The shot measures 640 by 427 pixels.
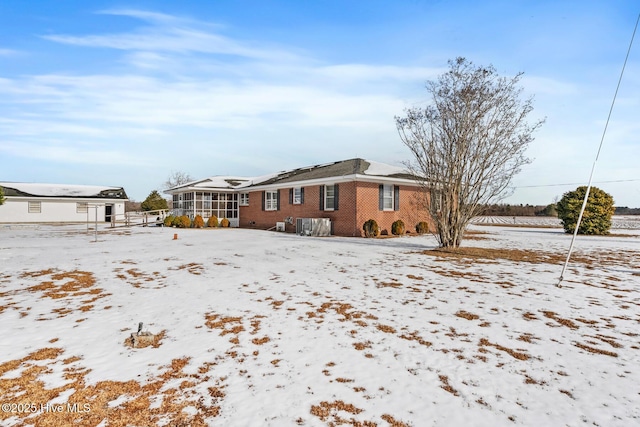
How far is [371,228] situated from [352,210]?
1.37 meters

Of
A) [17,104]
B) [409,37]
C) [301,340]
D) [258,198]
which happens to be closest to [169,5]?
[409,37]

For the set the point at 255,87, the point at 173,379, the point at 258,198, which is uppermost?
the point at 255,87

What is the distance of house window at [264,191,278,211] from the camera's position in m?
22.5

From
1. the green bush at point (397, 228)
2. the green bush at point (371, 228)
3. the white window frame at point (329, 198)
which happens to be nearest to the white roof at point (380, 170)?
the white window frame at point (329, 198)

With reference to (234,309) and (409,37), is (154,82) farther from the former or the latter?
(234,309)

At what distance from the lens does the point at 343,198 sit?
1741 centimetres

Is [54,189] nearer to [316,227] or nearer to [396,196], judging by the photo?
[316,227]

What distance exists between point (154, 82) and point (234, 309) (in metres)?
11.5

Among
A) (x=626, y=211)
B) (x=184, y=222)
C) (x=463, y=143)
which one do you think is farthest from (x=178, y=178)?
(x=626, y=211)

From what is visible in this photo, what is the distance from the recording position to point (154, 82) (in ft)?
42.0

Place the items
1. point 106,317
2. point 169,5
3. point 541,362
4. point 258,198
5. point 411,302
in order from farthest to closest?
point 258,198 < point 169,5 < point 411,302 < point 106,317 < point 541,362

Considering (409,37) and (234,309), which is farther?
(409,37)

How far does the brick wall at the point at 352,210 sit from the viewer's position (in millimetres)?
16859

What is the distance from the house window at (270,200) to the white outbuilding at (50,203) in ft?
52.3
